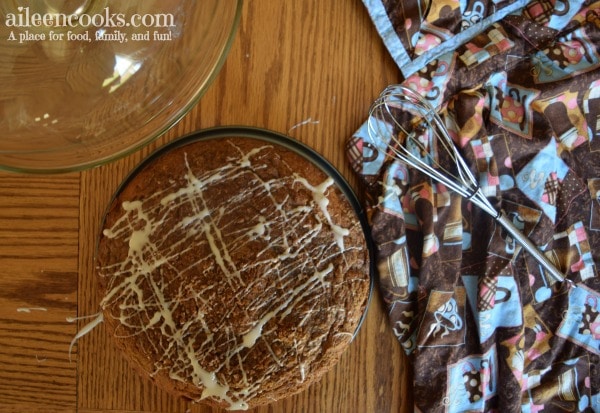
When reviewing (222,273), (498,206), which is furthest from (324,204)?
(498,206)

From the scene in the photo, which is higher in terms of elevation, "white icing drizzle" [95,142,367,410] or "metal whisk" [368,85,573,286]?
"metal whisk" [368,85,573,286]

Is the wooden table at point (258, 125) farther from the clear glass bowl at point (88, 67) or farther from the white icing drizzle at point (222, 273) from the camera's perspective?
the clear glass bowl at point (88, 67)

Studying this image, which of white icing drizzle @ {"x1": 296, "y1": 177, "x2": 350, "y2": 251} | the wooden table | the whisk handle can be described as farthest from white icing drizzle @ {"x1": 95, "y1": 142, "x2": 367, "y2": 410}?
the whisk handle

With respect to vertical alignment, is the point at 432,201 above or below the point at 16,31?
below

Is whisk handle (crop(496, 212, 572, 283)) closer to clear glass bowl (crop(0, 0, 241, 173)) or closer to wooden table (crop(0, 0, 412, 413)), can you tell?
wooden table (crop(0, 0, 412, 413))

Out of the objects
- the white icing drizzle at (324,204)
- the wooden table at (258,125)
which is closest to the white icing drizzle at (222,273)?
the white icing drizzle at (324,204)

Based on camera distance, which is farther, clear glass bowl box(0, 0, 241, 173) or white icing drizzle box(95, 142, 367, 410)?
white icing drizzle box(95, 142, 367, 410)

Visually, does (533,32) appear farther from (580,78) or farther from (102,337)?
(102,337)

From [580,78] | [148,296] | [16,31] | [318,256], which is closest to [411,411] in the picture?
[318,256]
